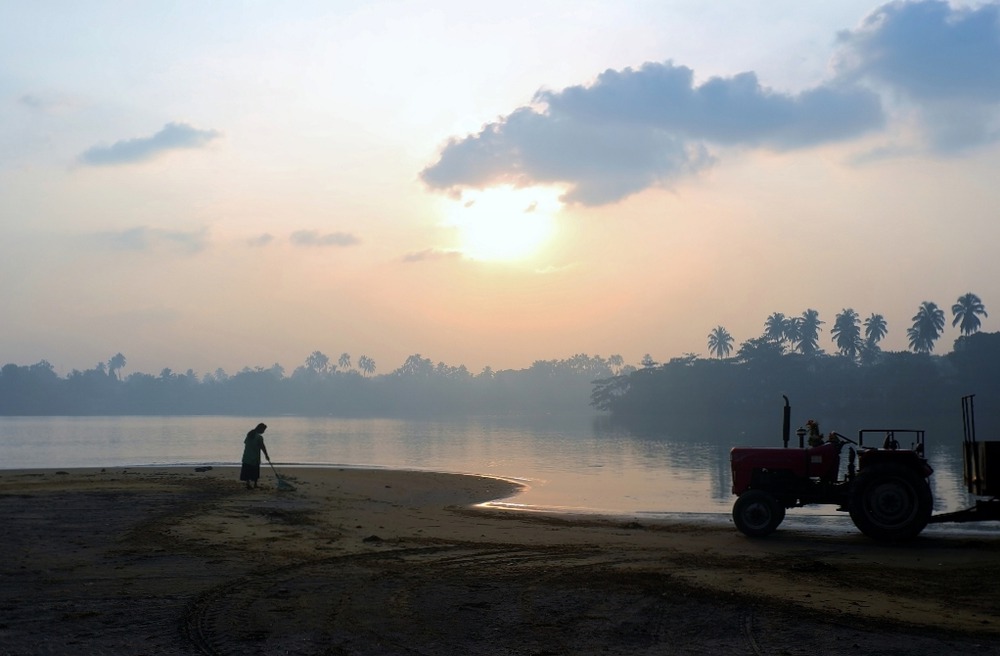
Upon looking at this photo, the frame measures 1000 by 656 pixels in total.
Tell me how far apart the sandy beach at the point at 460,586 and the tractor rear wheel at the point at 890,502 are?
348 mm

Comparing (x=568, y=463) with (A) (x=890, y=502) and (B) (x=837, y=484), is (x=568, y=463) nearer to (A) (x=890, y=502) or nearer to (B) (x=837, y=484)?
(B) (x=837, y=484)

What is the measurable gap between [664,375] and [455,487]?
110m

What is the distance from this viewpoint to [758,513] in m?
15.5

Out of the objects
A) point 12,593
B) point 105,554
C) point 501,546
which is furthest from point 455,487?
point 12,593

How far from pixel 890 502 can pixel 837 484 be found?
38.2 inches

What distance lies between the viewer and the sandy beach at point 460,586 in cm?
806

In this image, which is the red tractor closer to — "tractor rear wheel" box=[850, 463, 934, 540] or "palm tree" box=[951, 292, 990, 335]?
"tractor rear wheel" box=[850, 463, 934, 540]

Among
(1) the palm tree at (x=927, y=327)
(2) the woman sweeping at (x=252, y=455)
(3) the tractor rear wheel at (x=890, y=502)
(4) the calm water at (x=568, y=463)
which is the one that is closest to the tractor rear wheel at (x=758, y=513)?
(3) the tractor rear wheel at (x=890, y=502)

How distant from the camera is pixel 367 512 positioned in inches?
747

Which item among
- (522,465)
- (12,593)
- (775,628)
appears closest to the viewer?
(775,628)

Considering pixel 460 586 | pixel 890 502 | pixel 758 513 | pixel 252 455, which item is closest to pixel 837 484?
pixel 890 502

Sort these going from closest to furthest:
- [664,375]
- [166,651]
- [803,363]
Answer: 1. [166,651]
2. [803,363]
3. [664,375]

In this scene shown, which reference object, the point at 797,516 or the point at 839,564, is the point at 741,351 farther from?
the point at 839,564

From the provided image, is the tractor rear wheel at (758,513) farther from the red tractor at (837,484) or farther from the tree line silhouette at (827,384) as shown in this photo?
the tree line silhouette at (827,384)
